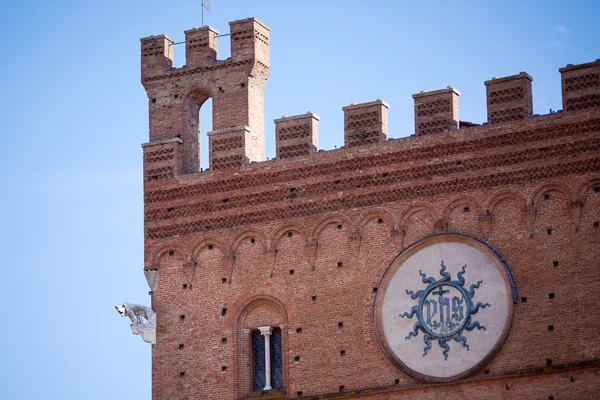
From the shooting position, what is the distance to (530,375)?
40188 mm

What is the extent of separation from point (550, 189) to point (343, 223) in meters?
5.05

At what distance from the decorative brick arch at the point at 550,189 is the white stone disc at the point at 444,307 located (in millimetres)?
1482

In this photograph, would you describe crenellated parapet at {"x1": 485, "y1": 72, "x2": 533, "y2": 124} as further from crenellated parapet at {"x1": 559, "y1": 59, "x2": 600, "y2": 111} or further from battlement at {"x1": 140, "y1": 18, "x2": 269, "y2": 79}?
battlement at {"x1": 140, "y1": 18, "x2": 269, "y2": 79}

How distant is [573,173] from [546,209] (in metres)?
0.99

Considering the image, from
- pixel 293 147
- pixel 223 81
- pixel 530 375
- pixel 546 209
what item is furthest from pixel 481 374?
pixel 223 81

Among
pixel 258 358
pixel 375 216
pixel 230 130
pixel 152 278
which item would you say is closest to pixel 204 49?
pixel 230 130

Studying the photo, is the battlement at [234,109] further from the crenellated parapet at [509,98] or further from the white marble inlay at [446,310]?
the white marble inlay at [446,310]

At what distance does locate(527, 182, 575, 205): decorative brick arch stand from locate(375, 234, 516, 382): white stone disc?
1482mm

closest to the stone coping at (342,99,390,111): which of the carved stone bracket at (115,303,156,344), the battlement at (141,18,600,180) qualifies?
the battlement at (141,18,600,180)

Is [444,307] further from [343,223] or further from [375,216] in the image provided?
[343,223]

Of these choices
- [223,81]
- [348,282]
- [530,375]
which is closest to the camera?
[530,375]

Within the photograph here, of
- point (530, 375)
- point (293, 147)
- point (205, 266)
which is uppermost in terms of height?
point (293, 147)

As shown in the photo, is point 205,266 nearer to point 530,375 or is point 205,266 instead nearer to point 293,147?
Answer: point 293,147

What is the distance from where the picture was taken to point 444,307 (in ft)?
136
